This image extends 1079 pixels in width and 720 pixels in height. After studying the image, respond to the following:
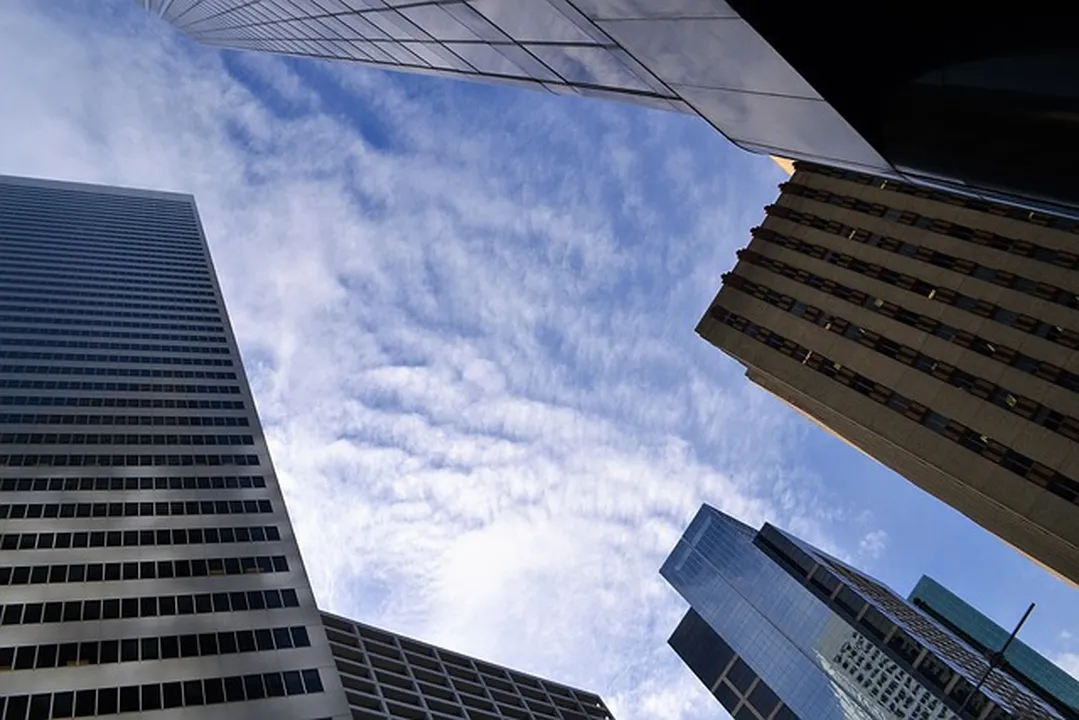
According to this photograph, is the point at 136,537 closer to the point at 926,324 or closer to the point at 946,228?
the point at 926,324

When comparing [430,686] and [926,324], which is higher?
[926,324]

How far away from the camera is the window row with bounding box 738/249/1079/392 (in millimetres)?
45125

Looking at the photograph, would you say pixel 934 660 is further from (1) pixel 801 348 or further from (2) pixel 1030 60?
(2) pixel 1030 60

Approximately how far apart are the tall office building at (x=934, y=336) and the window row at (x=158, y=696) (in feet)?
150

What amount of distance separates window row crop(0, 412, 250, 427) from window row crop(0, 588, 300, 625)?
3455 cm

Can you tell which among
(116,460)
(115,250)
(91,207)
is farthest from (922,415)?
(91,207)

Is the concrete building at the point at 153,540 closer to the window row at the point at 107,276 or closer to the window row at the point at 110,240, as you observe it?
the window row at the point at 107,276

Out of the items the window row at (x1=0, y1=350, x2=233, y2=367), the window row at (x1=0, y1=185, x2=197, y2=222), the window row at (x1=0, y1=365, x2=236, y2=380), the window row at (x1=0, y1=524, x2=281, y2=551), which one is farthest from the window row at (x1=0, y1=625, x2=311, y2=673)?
the window row at (x1=0, y1=185, x2=197, y2=222)

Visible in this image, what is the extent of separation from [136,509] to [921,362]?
76068 millimetres

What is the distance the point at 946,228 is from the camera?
57.5 m

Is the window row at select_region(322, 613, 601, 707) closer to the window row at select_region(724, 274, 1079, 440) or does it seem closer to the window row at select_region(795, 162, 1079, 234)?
the window row at select_region(724, 274, 1079, 440)

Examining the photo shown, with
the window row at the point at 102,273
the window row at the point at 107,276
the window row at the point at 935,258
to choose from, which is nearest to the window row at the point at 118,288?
the window row at the point at 107,276

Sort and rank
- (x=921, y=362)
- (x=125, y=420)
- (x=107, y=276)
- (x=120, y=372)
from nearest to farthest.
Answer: (x=921, y=362) < (x=125, y=420) < (x=120, y=372) < (x=107, y=276)

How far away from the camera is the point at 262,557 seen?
77.3 meters
